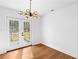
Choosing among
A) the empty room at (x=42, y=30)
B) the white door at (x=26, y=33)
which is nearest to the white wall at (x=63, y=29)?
the empty room at (x=42, y=30)

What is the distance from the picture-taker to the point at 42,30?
5.27m

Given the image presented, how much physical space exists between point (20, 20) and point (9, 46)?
172 cm

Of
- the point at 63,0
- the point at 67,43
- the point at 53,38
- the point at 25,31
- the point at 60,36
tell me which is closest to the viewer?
the point at 63,0

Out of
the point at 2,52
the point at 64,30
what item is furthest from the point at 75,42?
the point at 2,52

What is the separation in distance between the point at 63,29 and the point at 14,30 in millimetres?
2897

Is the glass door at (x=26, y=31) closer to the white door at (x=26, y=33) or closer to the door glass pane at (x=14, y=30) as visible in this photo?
the white door at (x=26, y=33)

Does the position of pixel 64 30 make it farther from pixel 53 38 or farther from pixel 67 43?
pixel 53 38

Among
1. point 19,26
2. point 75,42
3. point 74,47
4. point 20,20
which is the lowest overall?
point 74,47

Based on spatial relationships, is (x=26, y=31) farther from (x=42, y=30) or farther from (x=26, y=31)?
(x=42, y=30)

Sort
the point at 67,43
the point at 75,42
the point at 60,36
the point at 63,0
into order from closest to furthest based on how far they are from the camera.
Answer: the point at 63,0, the point at 75,42, the point at 67,43, the point at 60,36

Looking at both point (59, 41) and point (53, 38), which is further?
point (53, 38)

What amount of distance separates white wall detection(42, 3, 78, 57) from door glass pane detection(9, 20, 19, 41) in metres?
2.03

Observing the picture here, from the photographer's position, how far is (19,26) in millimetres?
4367

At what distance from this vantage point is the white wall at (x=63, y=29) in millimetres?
3176
